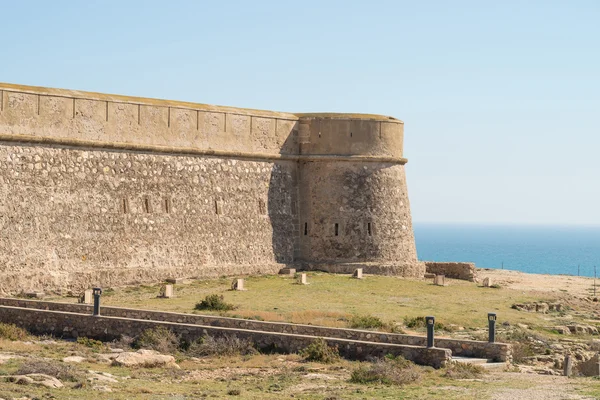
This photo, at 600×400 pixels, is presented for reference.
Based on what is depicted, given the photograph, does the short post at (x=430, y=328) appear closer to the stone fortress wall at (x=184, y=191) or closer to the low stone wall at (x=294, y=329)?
the low stone wall at (x=294, y=329)

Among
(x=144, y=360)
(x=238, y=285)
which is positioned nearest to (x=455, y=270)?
(x=238, y=285)

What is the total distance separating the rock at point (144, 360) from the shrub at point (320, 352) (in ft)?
9.06

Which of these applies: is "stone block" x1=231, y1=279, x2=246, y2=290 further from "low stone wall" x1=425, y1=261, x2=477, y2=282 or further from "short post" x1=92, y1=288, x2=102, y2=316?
"low stone wall" x1=425, y1=261, x2=477, y2=282

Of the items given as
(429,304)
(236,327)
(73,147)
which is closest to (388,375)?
(236,327)

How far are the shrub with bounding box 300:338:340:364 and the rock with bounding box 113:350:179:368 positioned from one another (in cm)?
276

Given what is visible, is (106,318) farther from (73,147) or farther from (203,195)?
(203,195)

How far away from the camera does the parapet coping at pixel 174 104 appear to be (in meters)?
32.3

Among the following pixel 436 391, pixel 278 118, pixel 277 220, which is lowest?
pixel 436 391

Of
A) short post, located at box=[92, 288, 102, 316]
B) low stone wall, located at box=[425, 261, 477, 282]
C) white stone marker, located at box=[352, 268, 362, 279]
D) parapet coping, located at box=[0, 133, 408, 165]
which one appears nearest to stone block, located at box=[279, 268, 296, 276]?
white stone marker, located at box=[352, 268, 362, 279]

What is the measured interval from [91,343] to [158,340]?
1686mm

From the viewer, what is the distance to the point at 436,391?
19.2m

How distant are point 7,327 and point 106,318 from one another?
7.51 feet

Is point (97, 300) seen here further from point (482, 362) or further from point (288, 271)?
point (288, 271)

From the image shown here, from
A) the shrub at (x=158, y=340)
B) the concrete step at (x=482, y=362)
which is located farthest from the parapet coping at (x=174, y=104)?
the concrete step at (x=482, y=362)
